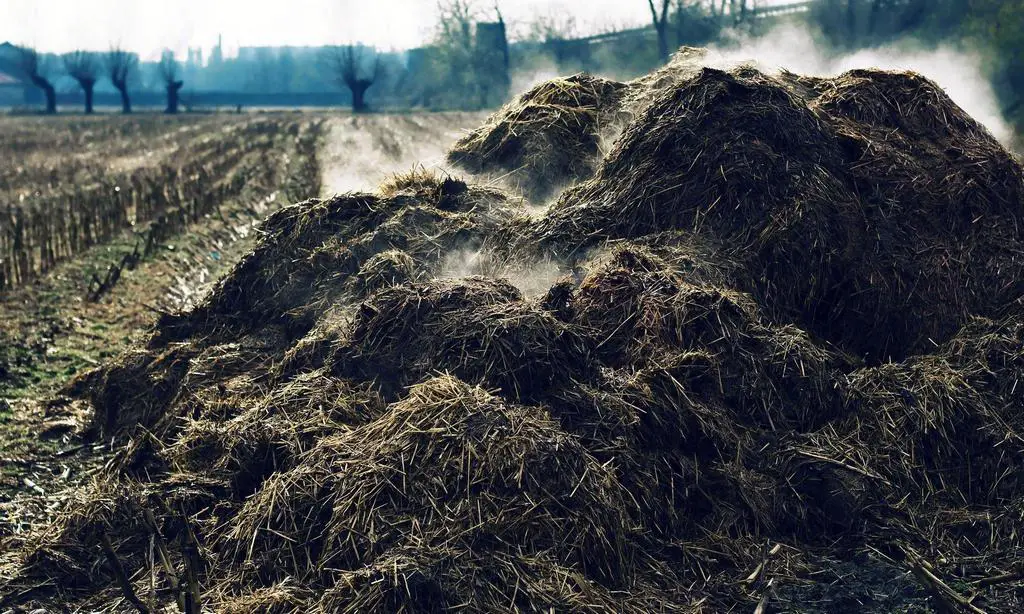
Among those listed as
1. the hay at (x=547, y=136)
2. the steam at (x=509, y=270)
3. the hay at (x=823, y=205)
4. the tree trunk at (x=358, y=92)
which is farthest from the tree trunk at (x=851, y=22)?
the tree trunk at (x=358, y=92)

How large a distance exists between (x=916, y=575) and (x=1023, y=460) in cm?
147

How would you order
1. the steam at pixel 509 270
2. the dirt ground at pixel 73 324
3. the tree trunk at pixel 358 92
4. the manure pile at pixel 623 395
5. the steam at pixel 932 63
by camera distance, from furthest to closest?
1. the tree trunk at pixel 358 92
2. the steam at pixel 932 63
3. the steam at pixel 509 270
4. the dirt ground at pixel 73 324
5. the manure pile at pixel 623 395

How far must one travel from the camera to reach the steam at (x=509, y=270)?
6.11 m

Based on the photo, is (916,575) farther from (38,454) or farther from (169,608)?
(38,454)

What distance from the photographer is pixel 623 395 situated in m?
4.99

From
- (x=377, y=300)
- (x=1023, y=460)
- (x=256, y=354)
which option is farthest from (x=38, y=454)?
(x=1023, y=460)

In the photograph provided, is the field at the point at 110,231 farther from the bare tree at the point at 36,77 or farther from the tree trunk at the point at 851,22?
the bare tree at the point at 36,77

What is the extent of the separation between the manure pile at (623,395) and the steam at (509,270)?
0.09 meters

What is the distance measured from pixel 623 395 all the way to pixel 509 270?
5.23 ft

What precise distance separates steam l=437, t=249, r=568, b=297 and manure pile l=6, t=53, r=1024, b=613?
0.09 m

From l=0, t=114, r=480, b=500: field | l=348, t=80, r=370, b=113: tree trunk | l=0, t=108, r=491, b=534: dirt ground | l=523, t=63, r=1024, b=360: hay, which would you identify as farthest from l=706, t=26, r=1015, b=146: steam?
l=348, t=80, r=370, b=113: tree trunk

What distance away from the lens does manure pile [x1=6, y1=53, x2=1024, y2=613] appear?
168 inches

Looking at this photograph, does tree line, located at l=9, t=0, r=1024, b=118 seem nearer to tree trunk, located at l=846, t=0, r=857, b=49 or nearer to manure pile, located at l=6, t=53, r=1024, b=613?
tree trunk, located at l=846, t=0, r=857, b=49

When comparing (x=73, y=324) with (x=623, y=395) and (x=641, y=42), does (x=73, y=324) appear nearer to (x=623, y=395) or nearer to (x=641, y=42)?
(x=623, y=395)
